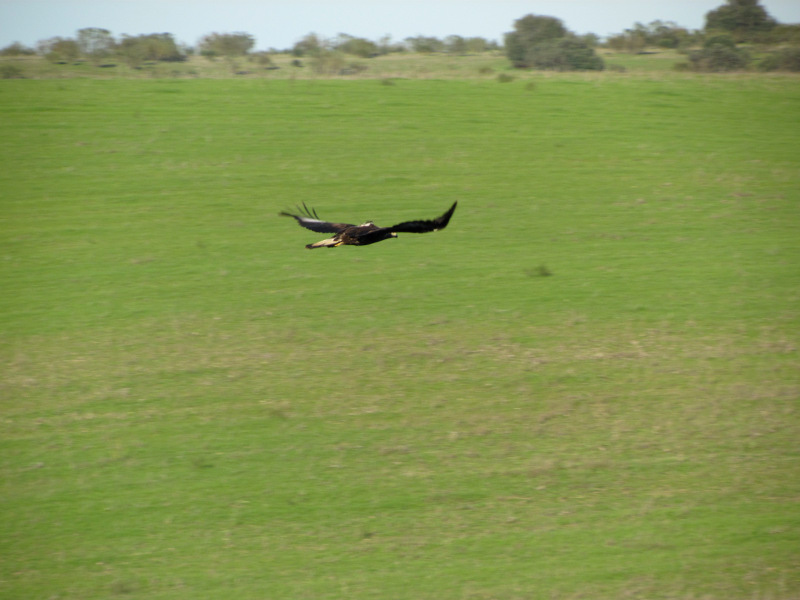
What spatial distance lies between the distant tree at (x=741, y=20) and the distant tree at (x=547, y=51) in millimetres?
10996

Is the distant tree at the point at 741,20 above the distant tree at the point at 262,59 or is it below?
above

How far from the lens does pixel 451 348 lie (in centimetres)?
1692

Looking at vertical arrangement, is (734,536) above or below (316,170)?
below

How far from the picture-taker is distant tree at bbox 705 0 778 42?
47.7 meters

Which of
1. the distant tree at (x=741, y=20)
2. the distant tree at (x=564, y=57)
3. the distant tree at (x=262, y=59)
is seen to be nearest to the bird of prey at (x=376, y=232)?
the distant tree at (x=564, y=57)

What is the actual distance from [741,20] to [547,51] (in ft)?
53.9

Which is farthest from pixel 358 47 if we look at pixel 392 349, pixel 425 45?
pixel 392 349

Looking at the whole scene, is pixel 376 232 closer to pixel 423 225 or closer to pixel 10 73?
pixel 423 225

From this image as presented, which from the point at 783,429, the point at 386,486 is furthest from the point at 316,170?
the point at 783,429

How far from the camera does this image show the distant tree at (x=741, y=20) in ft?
157

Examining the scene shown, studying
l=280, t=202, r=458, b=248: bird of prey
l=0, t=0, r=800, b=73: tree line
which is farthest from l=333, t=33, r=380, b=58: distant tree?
l=280, t=202, r=458, b=248: bird of prey

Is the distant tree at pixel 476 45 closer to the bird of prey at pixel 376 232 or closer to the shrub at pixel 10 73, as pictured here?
the shrub at pixel 10 73

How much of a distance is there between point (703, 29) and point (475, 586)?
46.4m

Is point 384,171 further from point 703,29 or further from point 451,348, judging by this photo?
point 703,29
